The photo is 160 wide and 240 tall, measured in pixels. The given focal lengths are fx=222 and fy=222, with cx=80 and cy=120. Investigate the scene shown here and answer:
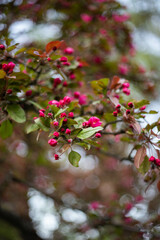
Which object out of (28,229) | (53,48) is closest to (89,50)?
(53,48)

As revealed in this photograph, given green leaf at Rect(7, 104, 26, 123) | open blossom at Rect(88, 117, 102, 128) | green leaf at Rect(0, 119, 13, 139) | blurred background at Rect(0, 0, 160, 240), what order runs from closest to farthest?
open blossom at Rect(88, 117, 102, 128)
green leaf at Rect(7, 104, 26, 123)
green leaf at Rect(0, 119, 13, 139)
blurred background at Rect(0, 0, 160, 240)

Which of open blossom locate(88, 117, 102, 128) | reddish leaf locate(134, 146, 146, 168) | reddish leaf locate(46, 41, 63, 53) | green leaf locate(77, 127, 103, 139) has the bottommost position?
reddish leaf locate(134, 146, 146, 168)

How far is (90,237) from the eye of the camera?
2551 mm

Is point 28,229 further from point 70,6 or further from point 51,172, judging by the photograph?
point 70,6

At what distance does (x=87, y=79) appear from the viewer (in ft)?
9.50

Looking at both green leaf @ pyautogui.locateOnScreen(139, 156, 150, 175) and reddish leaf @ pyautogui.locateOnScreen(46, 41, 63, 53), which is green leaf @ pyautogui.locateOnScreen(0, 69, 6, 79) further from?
green leaf @ pyautogui.locateOnScreen(139, 156, 150, 175)

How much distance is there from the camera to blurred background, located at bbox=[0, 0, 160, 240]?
2439 millimetres

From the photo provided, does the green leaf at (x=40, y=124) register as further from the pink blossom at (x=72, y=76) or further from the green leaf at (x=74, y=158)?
the pink blossom at (x=72, y=76)

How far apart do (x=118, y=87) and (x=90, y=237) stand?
190 cm

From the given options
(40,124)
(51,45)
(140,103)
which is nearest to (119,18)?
(51,45)

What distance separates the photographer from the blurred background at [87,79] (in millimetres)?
2439

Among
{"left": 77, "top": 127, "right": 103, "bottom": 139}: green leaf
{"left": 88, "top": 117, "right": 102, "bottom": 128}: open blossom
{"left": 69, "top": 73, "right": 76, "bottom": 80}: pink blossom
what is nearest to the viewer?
{"left": 77, "top": 127, "right": 103, "bottom": 139}: green leaf

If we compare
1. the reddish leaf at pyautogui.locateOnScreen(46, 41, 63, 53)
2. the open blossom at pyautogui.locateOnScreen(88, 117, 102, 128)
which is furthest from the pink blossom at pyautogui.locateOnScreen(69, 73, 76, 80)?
the open blossom at pyautogui.locateOnScreen(88, 117, 102, 128)

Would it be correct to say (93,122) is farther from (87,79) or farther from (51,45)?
(87,79)
